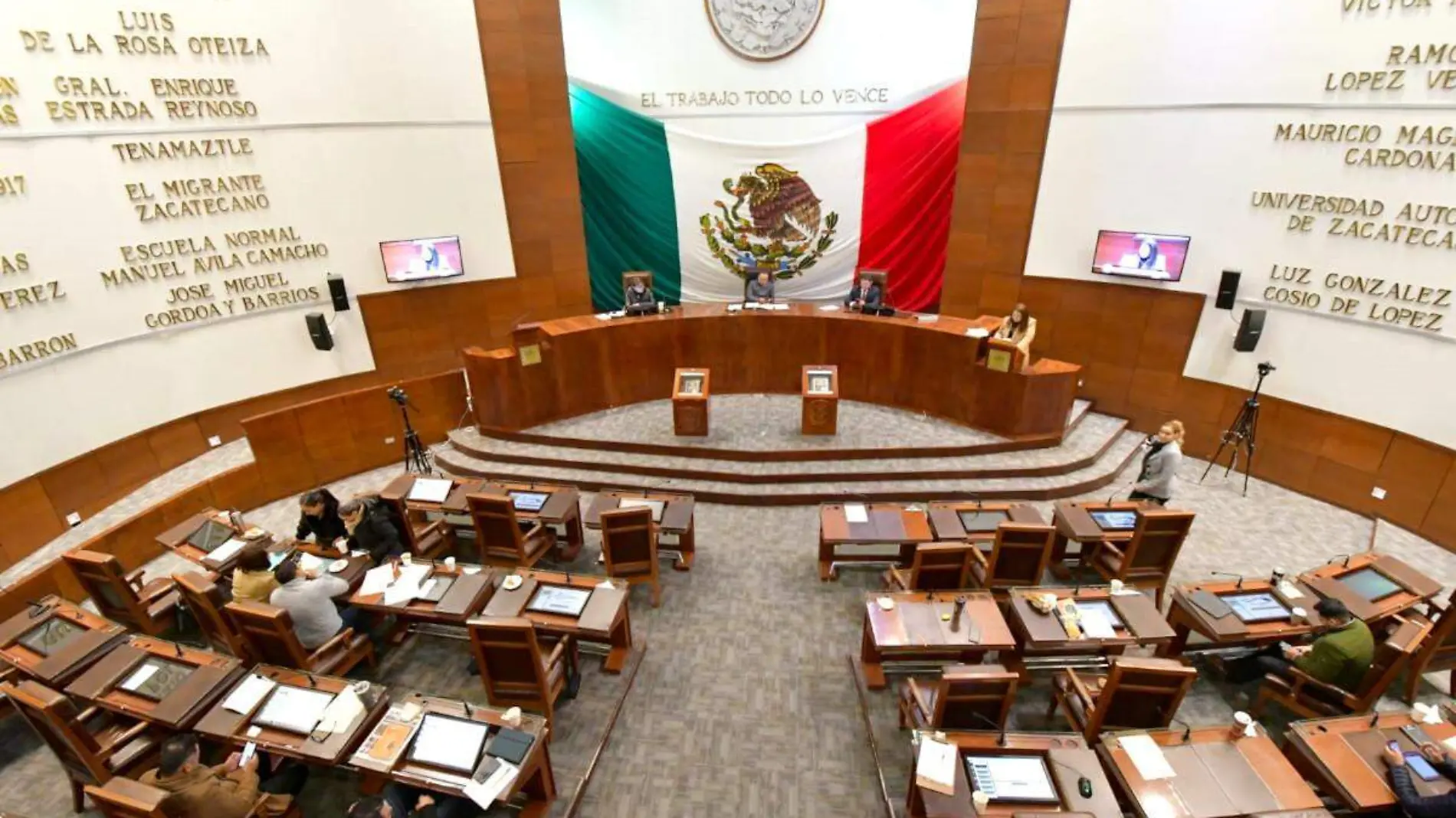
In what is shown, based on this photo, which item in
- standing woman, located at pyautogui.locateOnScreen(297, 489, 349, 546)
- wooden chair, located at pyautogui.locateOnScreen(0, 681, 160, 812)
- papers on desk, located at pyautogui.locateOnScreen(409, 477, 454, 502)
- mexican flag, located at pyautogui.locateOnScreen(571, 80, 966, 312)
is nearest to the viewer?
wooden chair, located at pyautogui.locateOnScreen(0, 681, 160, 812)

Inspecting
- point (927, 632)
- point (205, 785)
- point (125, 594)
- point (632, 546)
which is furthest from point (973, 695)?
point (125, 594)

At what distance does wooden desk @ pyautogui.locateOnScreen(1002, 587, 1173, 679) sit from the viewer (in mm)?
4430

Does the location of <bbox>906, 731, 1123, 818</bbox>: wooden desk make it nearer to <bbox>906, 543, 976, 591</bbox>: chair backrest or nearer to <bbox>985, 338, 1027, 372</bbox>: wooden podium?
<bbox>906, 543, 976, 591</bbox>: chair backrest

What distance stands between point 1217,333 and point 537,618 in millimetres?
8001

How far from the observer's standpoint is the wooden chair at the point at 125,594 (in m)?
5.03

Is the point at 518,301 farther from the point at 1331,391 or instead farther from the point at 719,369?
the point at 1331,391

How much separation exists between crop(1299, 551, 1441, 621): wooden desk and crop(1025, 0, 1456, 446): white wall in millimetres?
2429

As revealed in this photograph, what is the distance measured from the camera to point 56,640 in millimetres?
4723

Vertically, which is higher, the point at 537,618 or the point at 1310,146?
the point at 1310,146

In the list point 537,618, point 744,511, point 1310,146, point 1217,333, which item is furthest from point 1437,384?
point 537,618

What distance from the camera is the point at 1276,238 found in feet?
23.3

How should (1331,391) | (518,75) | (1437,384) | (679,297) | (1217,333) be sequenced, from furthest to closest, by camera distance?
(679,297), (518,75), (1217,333), (1331,391), (1437,384)

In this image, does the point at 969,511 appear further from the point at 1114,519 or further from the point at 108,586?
the point at 108,586

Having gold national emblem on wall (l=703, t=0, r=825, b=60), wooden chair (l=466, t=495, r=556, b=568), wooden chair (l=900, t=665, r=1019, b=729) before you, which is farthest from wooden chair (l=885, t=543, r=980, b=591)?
gold national emblem on wall (l=703, t=0, r=825, b=60)
